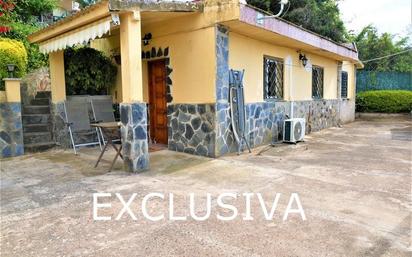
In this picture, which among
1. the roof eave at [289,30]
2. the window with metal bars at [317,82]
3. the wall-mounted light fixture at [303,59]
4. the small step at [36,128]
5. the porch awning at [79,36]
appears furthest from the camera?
the window with metal bars at [317,82]

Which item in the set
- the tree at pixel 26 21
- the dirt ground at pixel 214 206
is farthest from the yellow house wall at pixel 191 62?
the tree at pixel 26 21

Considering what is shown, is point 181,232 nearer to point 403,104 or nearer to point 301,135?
point 301,135

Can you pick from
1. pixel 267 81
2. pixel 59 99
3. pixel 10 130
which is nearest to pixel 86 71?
pixel 59 99

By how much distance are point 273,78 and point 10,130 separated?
22.5 feet

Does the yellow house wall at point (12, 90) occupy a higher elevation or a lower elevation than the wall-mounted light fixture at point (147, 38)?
lower

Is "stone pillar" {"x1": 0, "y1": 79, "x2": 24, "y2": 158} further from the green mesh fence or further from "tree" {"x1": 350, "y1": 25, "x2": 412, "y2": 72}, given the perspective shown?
"tree" {"x1": 350, "y1": 25, "x2": 412, "y2": 72}

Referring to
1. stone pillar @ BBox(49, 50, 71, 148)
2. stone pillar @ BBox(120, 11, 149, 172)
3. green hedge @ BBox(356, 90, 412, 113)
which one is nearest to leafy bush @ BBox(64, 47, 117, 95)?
stone pillar @ BBox(49, 50, 71, 148)

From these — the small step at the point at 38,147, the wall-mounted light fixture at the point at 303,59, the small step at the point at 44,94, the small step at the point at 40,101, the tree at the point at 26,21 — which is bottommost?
the small step at the point at 38,147

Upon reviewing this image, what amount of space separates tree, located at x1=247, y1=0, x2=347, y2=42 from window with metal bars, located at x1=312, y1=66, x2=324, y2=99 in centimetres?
554

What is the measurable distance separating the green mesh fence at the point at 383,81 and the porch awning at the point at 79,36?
632 inches

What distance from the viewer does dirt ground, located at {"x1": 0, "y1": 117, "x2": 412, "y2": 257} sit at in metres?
3.09

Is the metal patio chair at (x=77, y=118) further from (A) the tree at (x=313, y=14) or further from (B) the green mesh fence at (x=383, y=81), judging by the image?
(B) the green mesh fence at (x=383, y=81)

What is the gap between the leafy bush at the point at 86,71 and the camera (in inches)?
334

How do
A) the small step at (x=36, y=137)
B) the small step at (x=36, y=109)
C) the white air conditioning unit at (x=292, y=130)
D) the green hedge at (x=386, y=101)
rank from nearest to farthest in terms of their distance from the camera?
the small step at (x=36, y=137), the small step at (x=36, y=109), the white air conditioning unit at (x=292, y=130), the green hedge at (x=386, y=101)
